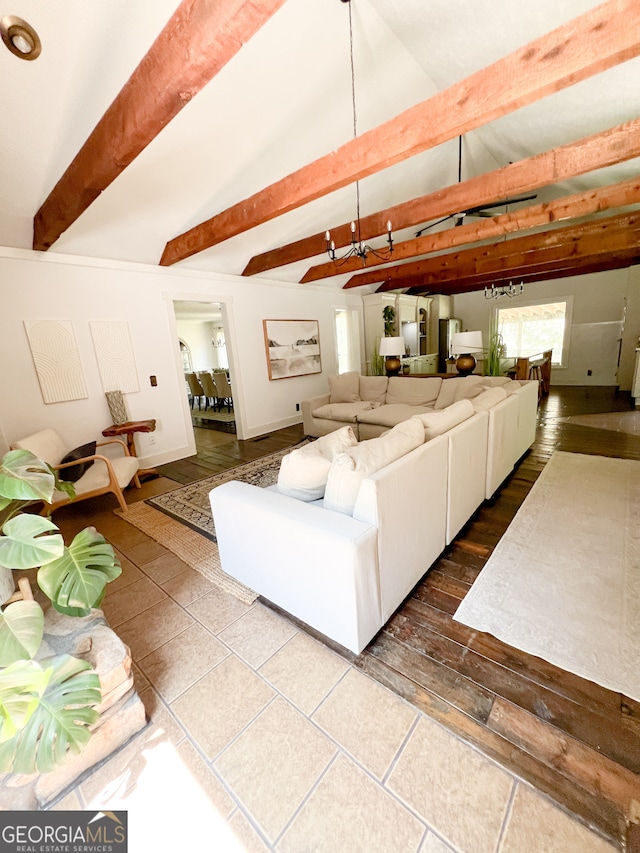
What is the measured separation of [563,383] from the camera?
821cm

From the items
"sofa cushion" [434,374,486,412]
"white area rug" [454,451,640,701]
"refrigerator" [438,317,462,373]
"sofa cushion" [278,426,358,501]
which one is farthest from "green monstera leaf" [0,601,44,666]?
"refrigerator" [438,317,462,373]

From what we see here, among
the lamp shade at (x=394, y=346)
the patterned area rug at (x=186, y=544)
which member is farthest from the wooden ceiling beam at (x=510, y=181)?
the patterned area rug at (x=186, y=544)

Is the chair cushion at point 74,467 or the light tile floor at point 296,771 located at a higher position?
the chair cushion at point 74,467

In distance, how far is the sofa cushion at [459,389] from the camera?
12.1 ft

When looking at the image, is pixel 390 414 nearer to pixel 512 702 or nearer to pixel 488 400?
pixel 488 400

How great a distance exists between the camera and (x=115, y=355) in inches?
143

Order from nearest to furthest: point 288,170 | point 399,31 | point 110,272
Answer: point 399,31 < point 288,170 < point 110,272

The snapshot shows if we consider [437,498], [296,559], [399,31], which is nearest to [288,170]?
[399,31]

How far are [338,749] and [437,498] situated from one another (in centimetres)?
115

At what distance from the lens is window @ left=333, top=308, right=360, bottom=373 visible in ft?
23.1

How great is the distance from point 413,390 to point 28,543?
13.5 feet

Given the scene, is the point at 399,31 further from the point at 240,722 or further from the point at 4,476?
the point at 240,722

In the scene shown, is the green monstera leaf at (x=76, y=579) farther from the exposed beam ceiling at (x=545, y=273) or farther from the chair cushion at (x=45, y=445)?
the exposed beam ceiling at (x=545, y=273)

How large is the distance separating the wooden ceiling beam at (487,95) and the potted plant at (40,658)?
8.30 ft
